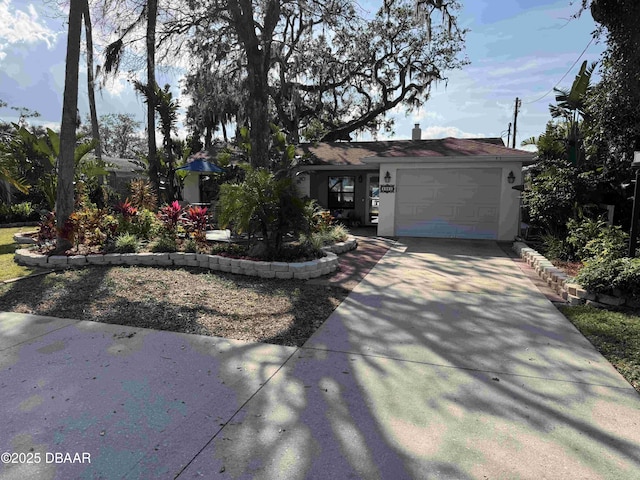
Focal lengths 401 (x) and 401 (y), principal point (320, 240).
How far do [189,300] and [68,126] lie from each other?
4574 mm

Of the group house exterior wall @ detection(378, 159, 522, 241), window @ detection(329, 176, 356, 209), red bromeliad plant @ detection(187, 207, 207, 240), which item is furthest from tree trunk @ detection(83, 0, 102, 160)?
house exterior wall @ detection(378, 159, 522, 241)

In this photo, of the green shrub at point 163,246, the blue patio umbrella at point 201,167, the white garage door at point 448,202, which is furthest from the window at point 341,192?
the green shrub at point 163,246

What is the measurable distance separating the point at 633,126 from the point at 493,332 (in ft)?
19.6

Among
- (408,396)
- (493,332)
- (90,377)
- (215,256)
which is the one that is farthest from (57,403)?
(215,256)

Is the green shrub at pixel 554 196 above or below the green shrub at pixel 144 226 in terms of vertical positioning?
above

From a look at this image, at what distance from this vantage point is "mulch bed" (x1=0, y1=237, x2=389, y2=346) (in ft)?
14.5

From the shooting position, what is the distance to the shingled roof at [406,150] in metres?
11.9

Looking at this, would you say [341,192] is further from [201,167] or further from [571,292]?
[571,292]

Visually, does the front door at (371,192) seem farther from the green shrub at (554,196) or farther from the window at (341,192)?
the green shrub at (554,196)

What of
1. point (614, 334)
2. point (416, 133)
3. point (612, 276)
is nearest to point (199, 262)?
point (614, 334)

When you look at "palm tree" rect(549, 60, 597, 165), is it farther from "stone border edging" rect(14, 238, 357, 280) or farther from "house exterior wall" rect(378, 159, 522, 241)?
"stone border edging" rect(14, 238, 357, 280)

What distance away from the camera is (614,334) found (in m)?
4.20

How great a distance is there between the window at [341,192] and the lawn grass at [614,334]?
35.9 feet

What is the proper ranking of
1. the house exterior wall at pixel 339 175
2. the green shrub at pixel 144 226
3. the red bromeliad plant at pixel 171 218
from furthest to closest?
the house exterior wall at pixel 339 175 < the green shrub at pixel 144 226 < the red bromeliad plant at pixel 171 218
